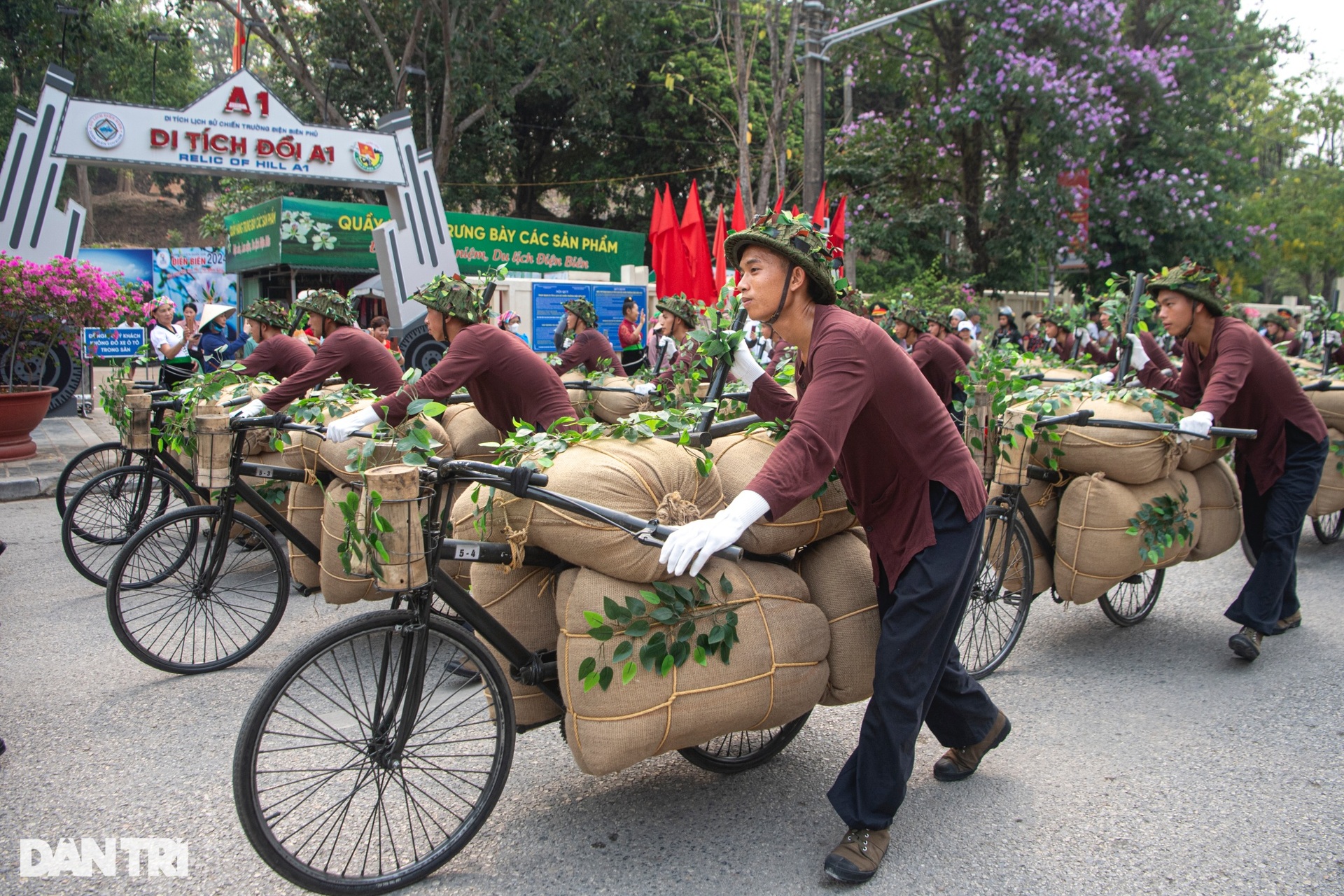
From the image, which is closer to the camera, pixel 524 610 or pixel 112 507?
pixel 524 610

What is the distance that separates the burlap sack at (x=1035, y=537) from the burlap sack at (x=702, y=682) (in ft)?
5.60

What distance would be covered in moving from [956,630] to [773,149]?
18.9 metres

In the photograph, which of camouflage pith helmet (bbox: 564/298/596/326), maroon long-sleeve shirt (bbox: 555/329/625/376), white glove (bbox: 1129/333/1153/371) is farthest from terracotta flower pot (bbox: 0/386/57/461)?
white glove (bbox: 1129/333/1153/371)

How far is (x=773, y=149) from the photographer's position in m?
20.8

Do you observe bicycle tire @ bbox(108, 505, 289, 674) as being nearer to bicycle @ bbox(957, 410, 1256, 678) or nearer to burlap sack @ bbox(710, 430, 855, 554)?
burlap sack @ bbox(710, 430, 855, 554)

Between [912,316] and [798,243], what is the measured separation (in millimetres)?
5500

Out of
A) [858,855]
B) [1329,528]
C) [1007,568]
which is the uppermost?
[1007,568]

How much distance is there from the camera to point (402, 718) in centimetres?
287

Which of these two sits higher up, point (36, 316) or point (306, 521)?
point (36, 316)

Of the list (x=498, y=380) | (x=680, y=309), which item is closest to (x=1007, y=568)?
(x=498, y=380)

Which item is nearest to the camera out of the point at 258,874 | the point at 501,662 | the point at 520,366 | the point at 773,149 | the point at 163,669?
the point at 258,874

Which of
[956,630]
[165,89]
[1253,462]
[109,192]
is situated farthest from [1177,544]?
[109,192]

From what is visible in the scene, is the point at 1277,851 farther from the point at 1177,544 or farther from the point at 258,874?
the point at 258,874

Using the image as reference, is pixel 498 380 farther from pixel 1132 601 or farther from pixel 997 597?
pixel 1132 601
